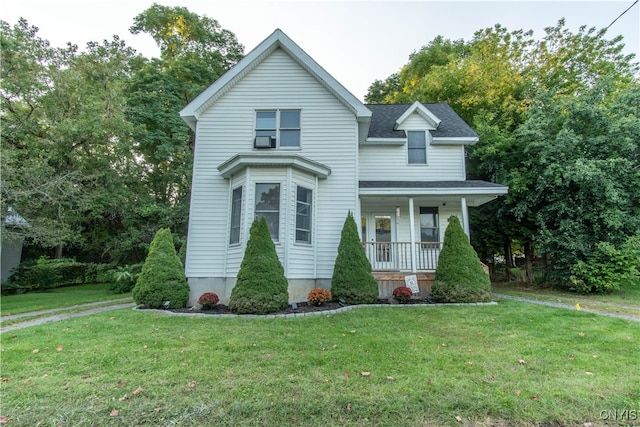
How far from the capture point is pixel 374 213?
40.4 feet

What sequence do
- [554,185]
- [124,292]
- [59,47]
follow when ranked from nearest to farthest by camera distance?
[554,185] < [59,47] < [124,292]

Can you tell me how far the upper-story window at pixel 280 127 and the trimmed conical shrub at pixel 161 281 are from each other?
4615 mm

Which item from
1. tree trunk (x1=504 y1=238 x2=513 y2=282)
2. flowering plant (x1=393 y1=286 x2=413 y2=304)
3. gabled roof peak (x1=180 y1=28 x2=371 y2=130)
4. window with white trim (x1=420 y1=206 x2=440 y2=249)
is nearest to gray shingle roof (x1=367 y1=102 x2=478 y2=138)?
gabled roof peak (x1=180 y1=28 x2=371 y2=130)

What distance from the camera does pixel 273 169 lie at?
9.41 metres

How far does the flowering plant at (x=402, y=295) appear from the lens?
9.05m

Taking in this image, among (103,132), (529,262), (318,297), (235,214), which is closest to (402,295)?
(318,297)

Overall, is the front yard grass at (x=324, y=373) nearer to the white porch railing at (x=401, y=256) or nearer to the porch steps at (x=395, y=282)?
the porch steps at (x=395, y=282)

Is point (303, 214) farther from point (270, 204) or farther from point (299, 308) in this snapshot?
point (299, 308)

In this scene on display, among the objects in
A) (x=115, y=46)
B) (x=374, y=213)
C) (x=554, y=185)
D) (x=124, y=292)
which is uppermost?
(x=115, y=46)

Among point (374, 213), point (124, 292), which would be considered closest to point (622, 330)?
point (374, 213)

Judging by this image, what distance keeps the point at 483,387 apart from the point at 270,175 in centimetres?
741

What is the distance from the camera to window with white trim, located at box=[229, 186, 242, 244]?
9.59 metres

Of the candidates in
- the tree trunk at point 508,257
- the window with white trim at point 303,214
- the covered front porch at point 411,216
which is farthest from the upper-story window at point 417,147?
the tree trunk at point 508,257

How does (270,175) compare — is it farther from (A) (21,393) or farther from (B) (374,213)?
(A) (21,393)
